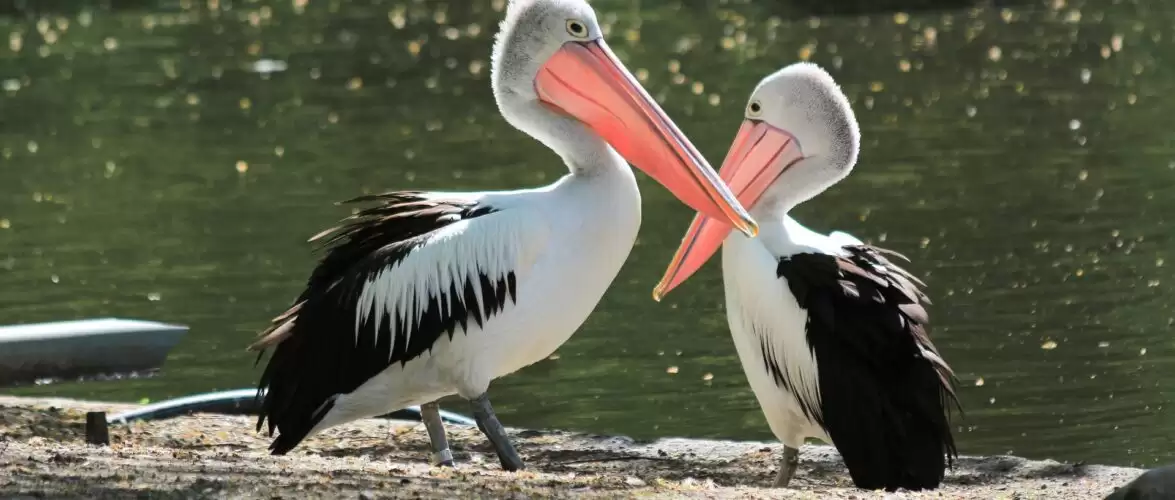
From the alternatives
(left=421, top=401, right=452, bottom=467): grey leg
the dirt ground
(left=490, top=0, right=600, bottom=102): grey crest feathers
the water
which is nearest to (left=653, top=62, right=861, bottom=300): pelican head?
the dirt ground

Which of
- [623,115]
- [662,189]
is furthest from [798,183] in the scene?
[662,189]

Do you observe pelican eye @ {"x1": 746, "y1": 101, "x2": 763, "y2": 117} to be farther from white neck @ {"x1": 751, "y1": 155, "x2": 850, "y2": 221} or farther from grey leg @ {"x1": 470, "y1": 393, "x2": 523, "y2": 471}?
grey leg @ {"x1": 470, "y1": 393, "x2": 523, "y2": 471}

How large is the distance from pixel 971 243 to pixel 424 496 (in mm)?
7082

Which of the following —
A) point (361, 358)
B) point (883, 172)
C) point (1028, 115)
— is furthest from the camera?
point (1028, 115)

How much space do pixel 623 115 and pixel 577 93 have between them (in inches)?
6.5

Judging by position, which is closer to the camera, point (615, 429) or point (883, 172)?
point (615, 429)

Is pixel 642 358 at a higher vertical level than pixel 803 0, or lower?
lower

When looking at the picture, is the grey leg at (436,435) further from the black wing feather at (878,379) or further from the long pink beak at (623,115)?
the black wing feather at (878,379)

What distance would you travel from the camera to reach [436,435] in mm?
5664

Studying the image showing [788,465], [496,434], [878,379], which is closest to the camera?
[496,434]

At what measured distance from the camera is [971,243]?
10.7 meters

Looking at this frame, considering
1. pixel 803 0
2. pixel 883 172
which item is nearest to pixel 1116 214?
pixel 883 172

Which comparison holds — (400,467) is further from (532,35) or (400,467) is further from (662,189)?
(662,189)

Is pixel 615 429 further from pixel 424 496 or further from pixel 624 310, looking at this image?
pixel 424 496
